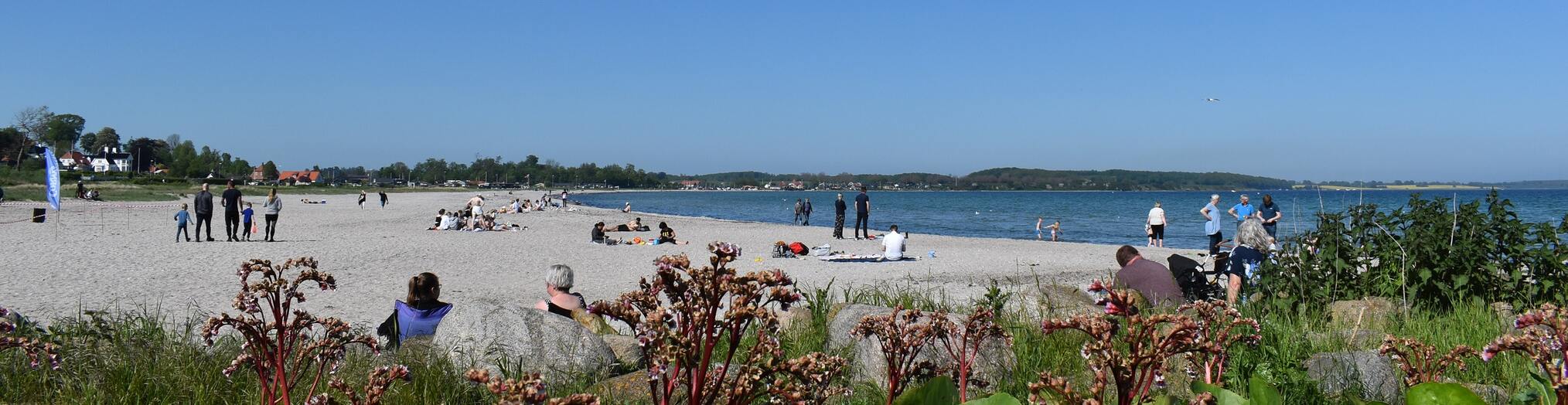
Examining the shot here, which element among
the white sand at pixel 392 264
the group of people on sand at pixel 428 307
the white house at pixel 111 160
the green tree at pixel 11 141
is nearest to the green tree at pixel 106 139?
the white house at pixel 111 160

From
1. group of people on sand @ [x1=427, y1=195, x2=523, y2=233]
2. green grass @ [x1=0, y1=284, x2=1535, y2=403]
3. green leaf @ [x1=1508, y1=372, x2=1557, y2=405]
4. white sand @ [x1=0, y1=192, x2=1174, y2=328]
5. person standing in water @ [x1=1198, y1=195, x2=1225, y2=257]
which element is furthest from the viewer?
group of people on sand @ [x1=427, y1=195, x2=523, y2=233]

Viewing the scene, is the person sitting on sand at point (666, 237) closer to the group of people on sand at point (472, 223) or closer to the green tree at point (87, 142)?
the group of people on sand at point (472, 223)

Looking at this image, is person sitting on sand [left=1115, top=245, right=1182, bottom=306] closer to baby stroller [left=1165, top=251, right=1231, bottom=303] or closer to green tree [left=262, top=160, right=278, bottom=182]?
baby stroller [left=1165, top=251, right=1231, bottom=303]

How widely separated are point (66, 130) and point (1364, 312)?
161016 mm

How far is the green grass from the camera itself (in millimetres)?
4090

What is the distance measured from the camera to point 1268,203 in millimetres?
18578

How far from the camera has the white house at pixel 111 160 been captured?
134375mm

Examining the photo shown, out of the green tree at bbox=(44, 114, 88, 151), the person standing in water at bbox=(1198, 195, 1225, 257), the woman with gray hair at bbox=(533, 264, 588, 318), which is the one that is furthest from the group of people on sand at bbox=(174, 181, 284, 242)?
the green tree at bbox=(44, 114, 88, 151)

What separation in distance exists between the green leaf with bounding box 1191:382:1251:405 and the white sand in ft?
24.2

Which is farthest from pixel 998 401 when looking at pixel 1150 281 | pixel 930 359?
pixel 1150 281

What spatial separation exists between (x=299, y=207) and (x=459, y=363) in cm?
5178

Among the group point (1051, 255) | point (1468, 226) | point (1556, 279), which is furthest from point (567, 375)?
point (1051, 255)

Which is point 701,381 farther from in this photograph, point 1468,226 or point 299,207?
point 299,207

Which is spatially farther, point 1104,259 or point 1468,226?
point 1104,259
